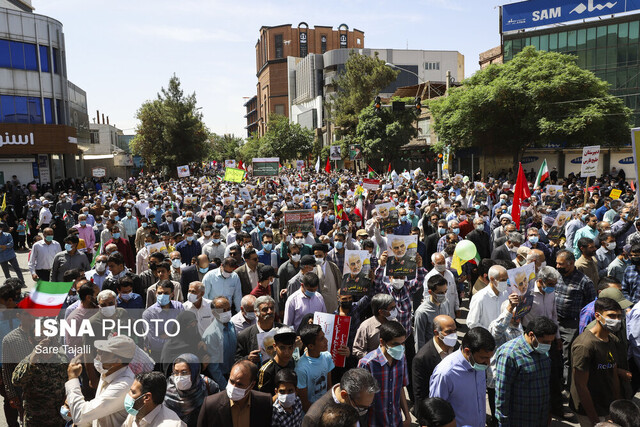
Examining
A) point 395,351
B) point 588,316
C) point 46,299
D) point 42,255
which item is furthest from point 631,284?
point 42,255

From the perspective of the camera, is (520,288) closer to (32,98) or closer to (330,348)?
(330,348)

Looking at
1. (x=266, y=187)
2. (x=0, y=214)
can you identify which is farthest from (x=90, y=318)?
(x=266, y=187)

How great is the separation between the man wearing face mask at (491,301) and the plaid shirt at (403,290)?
73cm

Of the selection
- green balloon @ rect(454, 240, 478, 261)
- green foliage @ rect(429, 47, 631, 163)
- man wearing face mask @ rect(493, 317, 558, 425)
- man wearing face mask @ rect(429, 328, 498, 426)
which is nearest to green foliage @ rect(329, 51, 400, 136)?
green foliage @ rect(429, 47, 631, 163)

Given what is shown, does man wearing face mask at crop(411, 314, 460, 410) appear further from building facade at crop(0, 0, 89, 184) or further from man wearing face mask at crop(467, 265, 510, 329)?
building facade at crop(0, 0, 89, 184)

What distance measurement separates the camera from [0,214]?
46.7 feet

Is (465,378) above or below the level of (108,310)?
below

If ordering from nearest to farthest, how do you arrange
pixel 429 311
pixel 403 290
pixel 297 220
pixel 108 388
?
1. pixel 108 388
2. pixel 429 311
3. pixel 403 290
4. pixel 297 220

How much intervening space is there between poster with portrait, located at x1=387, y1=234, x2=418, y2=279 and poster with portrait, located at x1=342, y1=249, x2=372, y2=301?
0.34 meters

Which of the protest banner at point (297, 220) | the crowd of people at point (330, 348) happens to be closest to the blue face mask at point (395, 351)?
the crowd of people at point (330, 348)

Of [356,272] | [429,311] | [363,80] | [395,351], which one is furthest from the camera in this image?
[363,80]

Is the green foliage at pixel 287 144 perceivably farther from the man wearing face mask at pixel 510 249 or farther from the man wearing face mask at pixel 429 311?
the man wearing face mask at pixel 429 311

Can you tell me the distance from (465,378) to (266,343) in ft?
5.67

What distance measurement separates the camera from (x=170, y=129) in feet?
144
